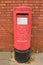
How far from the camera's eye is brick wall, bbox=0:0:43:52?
5.82 metres

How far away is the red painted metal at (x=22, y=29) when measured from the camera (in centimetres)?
531

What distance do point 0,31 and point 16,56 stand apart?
0.87 metres

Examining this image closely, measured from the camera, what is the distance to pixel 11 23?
6.00 meters

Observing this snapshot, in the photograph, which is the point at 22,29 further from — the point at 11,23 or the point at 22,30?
the point at 11,23

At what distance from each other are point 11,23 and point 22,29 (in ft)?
2.25

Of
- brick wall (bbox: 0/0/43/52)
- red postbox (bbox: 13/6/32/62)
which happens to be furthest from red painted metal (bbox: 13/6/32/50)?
brick wall (bbox: 0/0/43/52)

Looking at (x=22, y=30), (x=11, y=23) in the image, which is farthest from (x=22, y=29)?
(x=11, y=23)

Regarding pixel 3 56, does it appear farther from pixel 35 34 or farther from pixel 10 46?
pixel 35 34

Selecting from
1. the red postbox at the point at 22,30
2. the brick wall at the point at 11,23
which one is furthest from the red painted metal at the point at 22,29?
the brick wall at the point at 11,23

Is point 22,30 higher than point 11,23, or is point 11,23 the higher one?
point 11,23

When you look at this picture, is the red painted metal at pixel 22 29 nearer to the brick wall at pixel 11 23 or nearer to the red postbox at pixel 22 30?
the red postbox at pixel 22 30

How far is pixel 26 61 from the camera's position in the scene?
5.75 metres

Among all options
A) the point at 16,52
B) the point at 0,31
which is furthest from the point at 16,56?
the point at 0,31

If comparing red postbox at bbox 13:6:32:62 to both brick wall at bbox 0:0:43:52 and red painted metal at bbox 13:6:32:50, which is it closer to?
red painted metal at bbox 13:6:32:50
